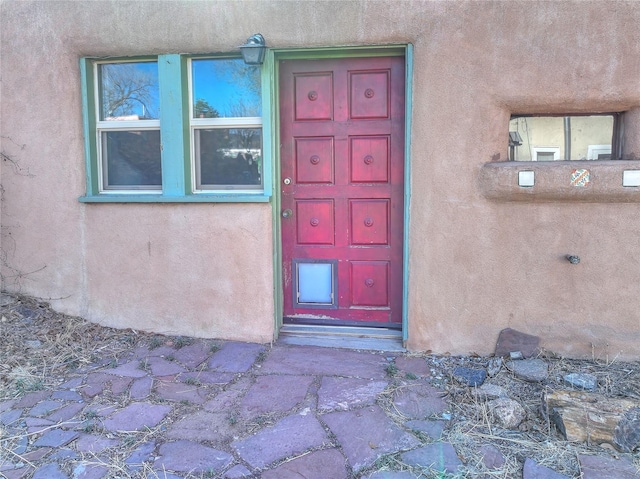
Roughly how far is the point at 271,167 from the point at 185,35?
1232mm

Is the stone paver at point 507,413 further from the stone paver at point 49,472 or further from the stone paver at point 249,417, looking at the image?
the stone paver at point 49,472

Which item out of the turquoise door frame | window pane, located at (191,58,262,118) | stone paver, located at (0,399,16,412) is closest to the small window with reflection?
window pane, located at (191,58,262,118)

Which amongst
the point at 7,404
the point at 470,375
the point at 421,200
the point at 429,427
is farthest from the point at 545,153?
the point at 7,404

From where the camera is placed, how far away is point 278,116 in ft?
12.5

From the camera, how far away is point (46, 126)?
3.98 m

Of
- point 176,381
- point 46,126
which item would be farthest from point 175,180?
point 176,381

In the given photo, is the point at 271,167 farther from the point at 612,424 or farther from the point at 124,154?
the point at 612,424

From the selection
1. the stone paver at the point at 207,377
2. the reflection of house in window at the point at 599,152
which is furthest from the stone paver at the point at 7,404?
the reflection of house in window at the point at 599,152

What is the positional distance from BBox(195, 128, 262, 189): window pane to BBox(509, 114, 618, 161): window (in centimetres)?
198

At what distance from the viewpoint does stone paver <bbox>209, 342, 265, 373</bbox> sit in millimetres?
3400

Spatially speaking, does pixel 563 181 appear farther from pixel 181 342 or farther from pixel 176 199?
pixel 181 342

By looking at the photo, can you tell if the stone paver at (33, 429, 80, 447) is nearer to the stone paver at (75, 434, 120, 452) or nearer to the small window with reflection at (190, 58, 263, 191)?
the stone paver at (75, 434, 120, 452)

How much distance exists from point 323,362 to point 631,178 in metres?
2.50

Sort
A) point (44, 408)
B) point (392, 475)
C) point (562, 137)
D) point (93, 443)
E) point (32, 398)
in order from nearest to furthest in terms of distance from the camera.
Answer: point (392, 475) < point (93, 443) < point (44, 408) < point (32, 398) < point (562, 137)
